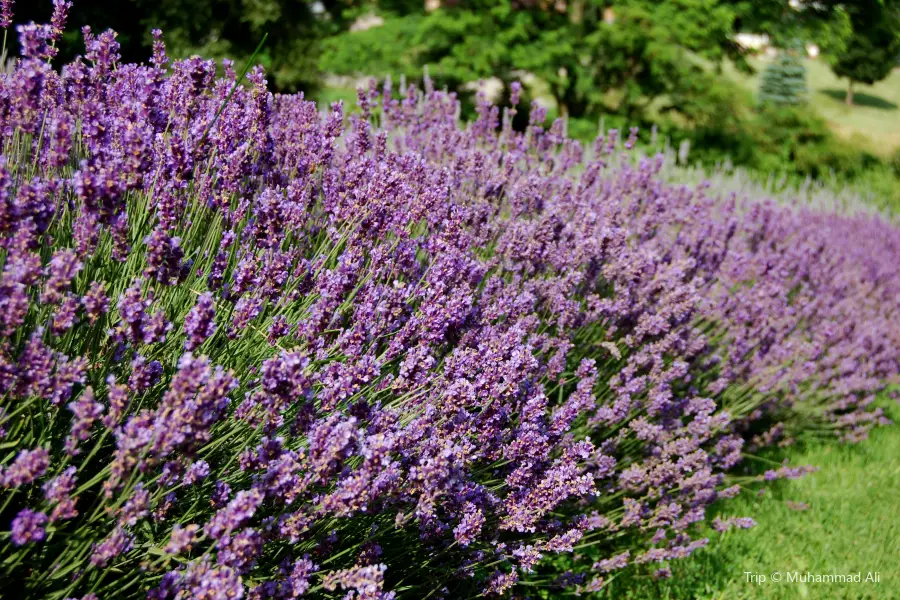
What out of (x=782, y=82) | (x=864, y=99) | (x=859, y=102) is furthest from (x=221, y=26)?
(x=864, y=99)

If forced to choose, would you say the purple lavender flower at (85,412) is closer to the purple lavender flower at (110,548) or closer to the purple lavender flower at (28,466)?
the purple lavender flower at (28,466)

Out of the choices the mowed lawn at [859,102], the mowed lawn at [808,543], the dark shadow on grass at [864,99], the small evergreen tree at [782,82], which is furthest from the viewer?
the dark shadow on grass at [864,99]

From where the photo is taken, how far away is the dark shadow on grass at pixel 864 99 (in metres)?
37.7

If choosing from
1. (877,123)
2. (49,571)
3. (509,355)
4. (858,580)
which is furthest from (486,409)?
(877,123)

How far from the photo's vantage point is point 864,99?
129ft

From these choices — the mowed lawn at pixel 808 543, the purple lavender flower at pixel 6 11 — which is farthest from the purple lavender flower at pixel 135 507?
the mowed lawn at pixel 808 543

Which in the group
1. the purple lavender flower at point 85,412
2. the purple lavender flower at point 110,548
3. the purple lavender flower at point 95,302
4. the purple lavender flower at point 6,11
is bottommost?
the purple lavender flower at point 110,548

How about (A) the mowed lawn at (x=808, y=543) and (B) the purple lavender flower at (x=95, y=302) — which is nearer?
(B) the purple lavender flower at (x=95, y=302)

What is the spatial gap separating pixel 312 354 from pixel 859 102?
142ft

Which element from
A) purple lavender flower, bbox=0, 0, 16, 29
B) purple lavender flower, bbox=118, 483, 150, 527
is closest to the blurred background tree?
purple lavender flower, bbox=0, 0, 16, 29

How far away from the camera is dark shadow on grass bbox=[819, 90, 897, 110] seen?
3769 cm

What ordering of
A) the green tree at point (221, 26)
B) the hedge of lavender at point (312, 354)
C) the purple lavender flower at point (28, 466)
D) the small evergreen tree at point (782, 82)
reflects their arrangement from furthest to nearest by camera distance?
the small evergreen tree at point (782, 82) → the green tree at point (221, 26) → the hedge of lavender at point (312, 354) → the purple lavender flower at point (28, 466)

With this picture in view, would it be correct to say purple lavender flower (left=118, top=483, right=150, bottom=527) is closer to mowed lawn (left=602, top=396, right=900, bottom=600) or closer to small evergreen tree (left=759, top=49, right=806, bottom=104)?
mowed lawn (left=602, top=396, right=900, bottom=600)

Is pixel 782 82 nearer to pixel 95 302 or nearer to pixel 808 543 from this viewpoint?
pixel 808 543
